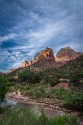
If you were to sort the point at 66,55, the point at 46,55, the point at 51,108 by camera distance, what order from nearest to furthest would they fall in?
the point at 51,108
the point at 66,55
the point at 46,55

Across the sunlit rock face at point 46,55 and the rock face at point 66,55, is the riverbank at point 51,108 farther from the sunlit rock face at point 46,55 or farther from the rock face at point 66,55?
the sunlit rock face at point 46,55

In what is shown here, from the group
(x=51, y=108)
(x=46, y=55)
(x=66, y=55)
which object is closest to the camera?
(x=51, y=108)

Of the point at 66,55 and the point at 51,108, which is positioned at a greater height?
the point at 66,55

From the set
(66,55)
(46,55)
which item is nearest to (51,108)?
(66,55)

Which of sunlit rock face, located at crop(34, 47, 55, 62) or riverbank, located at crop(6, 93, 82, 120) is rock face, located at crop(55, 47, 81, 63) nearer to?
sunlit rock face, located at crop(34, 47, 55, 62)

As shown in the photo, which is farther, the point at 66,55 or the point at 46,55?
the point at 46,55

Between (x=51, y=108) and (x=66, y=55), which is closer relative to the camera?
(x=51, y=108)

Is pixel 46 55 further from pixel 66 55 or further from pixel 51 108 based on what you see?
pixel 51 108

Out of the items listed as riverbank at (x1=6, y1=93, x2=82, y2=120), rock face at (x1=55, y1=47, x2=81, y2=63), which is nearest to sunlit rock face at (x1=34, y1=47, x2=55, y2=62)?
rock face at (x1=55, y1=47, x2=81, y2=63)

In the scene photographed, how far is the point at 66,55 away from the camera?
470 ft

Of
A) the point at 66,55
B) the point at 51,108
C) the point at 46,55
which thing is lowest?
the point at 51,108

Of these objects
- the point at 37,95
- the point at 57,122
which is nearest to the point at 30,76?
the point at 37,95

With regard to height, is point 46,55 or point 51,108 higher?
point 46,55

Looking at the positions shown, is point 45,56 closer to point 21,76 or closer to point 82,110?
point 21,76
